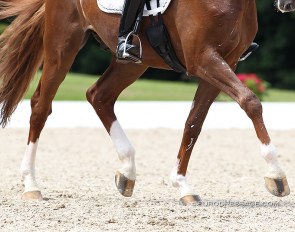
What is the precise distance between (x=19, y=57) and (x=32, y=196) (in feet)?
4.02

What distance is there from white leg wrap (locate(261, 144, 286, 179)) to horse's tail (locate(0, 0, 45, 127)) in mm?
2299

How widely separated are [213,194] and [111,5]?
64.0 inches

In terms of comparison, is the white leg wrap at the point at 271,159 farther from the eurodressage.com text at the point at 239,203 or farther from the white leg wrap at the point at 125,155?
the white leg wrap at the point at 125,155

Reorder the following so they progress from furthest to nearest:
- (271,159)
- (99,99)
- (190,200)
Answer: (99,99) → (190,200) → (271,159)

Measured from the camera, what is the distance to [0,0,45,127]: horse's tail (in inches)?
251

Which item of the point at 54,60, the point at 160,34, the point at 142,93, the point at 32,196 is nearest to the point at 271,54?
the point at 142,93

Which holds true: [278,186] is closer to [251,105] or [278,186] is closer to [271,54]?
[251,105]

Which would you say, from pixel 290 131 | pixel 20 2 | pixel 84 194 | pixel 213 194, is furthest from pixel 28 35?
pixel 290 131

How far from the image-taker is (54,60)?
5.98 meters

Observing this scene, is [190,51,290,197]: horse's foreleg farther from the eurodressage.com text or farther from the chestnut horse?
the eurodressage.com text

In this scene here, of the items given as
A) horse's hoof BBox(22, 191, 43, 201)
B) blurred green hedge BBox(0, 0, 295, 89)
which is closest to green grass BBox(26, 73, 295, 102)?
blurred green hedge BBox(0, 0, 295, 89)

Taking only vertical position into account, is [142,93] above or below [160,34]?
below

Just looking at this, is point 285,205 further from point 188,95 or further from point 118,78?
point 188,95

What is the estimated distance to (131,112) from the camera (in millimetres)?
12281
